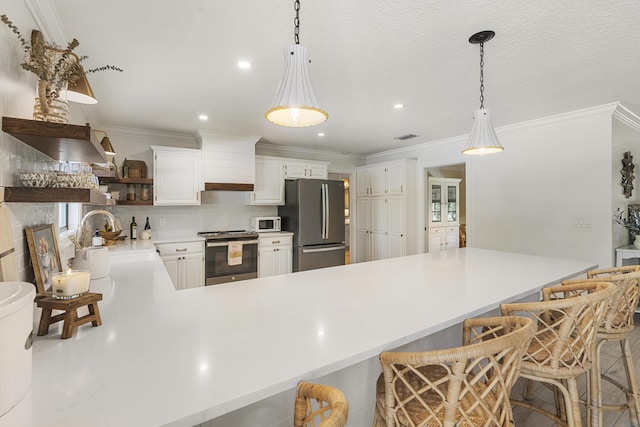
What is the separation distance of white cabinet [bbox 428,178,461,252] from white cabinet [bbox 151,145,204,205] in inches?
150

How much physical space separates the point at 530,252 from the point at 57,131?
→ 4485 millimetres

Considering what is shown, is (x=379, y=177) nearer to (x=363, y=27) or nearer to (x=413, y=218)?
(x=413, y=218)

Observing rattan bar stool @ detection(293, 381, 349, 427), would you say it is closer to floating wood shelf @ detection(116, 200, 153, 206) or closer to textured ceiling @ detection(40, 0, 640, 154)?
textured ceiling @ detection(40, 0, 640, 154)

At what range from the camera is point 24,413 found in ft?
1.96

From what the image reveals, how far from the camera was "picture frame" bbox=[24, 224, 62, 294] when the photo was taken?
128 centimetres

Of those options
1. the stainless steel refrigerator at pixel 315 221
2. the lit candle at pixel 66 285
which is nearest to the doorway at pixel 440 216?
the stainless steel refrigerator at pixel 315 221

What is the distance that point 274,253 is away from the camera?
14.6 ft

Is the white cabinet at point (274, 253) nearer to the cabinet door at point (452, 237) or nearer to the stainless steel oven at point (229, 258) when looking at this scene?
the stainless steel oven at point (229, 258)

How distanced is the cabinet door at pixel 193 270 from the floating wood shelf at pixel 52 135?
8.53 ft

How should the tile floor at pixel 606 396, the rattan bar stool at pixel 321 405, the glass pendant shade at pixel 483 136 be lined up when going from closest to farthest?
the rattan bar stool at pixel 321 405, the tile floor at pixel 606 396, the glass pendant shade at pixel 483 136

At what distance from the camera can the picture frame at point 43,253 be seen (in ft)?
4.19

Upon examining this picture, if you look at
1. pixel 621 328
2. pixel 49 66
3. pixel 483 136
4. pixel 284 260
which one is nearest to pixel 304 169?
pixel 284 260

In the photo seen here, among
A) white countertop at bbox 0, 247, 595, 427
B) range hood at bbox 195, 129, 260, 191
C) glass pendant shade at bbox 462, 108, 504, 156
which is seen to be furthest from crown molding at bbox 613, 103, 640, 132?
range hood at bbox 195, 129, 260, 191

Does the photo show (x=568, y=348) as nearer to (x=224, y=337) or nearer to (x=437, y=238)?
(x=224, y=337)
